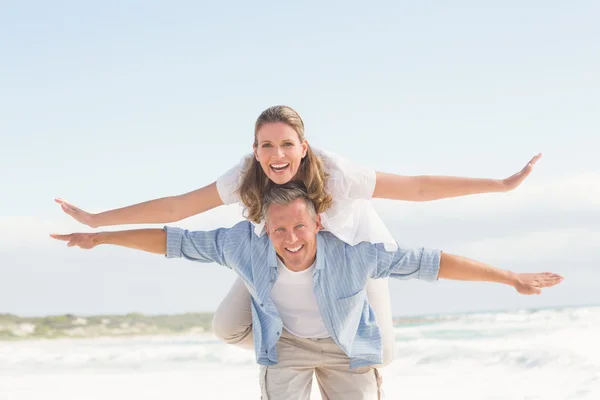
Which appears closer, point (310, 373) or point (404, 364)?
point (310, 373)

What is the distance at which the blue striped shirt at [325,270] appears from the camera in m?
3.86

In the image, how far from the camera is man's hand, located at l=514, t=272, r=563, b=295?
3.81 meters

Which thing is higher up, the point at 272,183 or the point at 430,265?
the point at 272,183

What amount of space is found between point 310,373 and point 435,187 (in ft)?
4.10

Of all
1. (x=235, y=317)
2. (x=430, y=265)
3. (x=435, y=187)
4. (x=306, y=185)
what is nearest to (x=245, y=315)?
(x=235, y=317)

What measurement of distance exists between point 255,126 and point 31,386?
596 centimetres

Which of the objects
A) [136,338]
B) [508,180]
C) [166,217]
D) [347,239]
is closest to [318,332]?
[347,239]

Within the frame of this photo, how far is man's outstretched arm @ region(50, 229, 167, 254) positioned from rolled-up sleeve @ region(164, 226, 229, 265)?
5cm

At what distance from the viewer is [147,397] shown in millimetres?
7832

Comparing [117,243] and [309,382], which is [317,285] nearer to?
[309,382]

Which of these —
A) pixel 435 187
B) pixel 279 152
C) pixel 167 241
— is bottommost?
pixel 167 241

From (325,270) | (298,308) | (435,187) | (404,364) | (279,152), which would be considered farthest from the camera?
(404,364)

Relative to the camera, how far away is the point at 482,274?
12.5 feet

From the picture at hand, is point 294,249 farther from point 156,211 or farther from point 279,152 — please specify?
point 156,211
